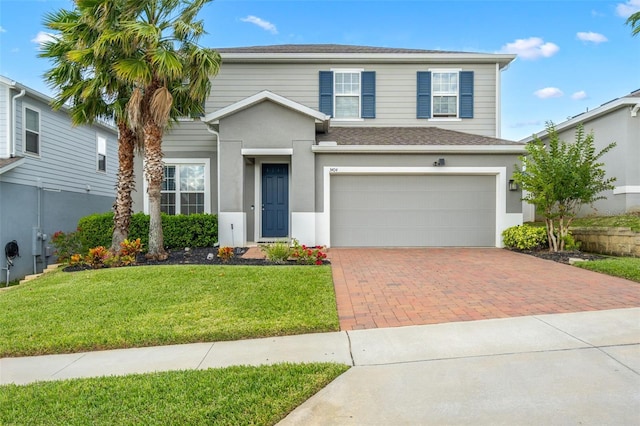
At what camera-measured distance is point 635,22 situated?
1046 centimetres

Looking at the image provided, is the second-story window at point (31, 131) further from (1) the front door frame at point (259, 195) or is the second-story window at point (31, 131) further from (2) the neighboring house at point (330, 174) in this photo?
(1) the front door frame at point (259, 195)

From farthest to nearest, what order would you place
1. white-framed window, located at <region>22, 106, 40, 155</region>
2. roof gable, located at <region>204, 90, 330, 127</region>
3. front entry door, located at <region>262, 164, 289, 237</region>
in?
white-framed window, located at <region>22, 106, 40, 155</region> → front entry door, located at <region>262, 164, 289, 237</region> → roof gable, located at <region>204, 90, 330, 127</region>

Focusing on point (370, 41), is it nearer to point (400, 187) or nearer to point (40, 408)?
point (400, 187)

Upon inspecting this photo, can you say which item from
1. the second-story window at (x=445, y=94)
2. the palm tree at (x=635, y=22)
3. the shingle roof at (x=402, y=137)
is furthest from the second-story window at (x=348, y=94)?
the palm tree at (x=635, y=22)

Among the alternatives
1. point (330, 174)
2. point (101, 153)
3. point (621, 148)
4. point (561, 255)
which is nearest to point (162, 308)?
point (330, 174)

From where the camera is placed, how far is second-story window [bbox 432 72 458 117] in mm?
13266

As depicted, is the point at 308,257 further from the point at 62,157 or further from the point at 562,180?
the point at 62,157

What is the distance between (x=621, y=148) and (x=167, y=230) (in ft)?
49.2

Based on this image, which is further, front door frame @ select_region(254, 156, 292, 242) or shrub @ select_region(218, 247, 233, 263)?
front door frame @ select_region(254, 156, 292, 242)

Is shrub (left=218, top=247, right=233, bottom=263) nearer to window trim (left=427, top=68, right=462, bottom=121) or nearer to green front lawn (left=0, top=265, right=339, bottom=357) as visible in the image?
green front lawn (left=0, top=265, right=339, bottom=357)

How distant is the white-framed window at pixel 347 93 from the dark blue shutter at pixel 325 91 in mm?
159

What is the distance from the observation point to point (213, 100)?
13.1 metres

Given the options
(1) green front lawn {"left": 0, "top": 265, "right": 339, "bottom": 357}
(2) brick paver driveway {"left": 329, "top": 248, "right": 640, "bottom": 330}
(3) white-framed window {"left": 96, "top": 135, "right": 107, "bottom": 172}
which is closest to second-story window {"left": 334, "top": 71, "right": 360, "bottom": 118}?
(2) brick paver driveway {"left": 329, "top": 248, "right": 640, "bottom": 330}

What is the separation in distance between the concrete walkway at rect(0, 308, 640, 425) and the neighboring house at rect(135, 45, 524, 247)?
6874 millimetres
